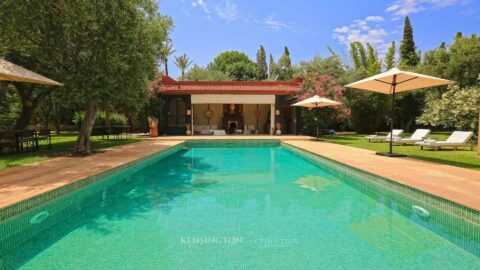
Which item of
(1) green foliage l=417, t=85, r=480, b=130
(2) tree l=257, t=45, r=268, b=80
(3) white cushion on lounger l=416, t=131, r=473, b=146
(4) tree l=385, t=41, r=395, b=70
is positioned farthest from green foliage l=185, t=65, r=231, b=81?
(3) white cushion on lounger l=416, t=131, r=473, b=146

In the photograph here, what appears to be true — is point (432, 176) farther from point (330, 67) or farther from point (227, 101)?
point (330, 67)

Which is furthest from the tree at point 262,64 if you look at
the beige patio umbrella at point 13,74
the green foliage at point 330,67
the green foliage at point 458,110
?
the beige patio umbrella at point 13,74

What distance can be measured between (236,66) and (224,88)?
115 feet

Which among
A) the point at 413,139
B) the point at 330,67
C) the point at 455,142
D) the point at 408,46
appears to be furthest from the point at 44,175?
the point at 408,46

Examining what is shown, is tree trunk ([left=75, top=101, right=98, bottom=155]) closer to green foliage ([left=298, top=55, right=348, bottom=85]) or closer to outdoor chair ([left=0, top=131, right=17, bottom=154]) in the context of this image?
outdoor chair ([left=0, top=131, right=17, bottom=154])

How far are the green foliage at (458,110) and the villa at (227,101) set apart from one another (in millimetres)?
8406

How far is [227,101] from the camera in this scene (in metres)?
21.7

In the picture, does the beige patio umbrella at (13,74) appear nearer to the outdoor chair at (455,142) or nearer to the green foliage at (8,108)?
the green foliage at (8,108)

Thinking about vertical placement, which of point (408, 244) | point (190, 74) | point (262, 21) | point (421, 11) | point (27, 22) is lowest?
point (408, 244)

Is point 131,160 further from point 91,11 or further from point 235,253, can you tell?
point 235,253

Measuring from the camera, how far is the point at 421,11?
2819 centimetres

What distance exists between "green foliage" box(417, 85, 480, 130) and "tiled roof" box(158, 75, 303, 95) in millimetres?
8404

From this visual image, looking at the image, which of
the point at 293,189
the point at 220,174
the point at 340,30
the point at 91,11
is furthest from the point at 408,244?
the point at 340,30

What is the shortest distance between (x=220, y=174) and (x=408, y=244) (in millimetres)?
5848
